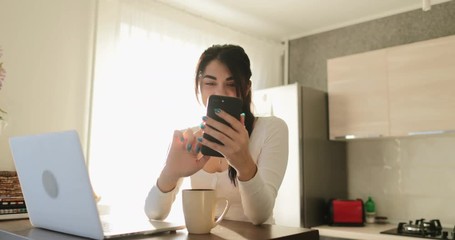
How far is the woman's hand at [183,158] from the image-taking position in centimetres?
94

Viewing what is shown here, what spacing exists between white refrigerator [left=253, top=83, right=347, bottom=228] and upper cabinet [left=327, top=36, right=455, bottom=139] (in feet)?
0.41

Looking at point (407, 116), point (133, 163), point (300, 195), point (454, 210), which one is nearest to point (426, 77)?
point (407, 116)

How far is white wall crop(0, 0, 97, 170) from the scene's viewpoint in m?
2.07

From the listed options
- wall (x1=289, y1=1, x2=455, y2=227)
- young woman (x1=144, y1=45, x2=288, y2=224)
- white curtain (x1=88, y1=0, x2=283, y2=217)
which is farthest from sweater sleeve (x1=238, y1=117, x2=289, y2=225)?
wall (x1=289, y1=1, x2=455, y2=227)

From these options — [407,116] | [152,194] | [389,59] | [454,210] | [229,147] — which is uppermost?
[389,59]

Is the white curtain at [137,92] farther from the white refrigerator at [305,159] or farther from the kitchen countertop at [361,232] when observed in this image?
the kitchen countertop at [361,232]

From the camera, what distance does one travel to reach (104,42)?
240 cm

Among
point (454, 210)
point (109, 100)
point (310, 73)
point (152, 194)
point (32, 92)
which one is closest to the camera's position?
point (152, 194)

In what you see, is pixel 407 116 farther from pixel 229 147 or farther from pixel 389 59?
pixel 229 147

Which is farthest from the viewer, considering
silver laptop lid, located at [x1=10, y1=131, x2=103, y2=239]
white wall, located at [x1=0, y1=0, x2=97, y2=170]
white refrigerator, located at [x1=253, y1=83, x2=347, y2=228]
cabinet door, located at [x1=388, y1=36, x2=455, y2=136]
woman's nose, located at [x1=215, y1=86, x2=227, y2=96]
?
white refrigerator, located at [x1=253, y1=83, x2=347, y2=228]

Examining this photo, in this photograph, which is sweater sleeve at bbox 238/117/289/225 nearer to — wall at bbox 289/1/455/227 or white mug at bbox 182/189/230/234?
white mug at bbox 182/189/230/234

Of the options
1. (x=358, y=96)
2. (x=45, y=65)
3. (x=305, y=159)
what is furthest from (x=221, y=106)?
(x=358, y=96)

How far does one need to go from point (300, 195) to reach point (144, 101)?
124cm

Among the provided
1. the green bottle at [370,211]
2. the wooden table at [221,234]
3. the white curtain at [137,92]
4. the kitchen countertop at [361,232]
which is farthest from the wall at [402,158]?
the wooden table at [221,234]
